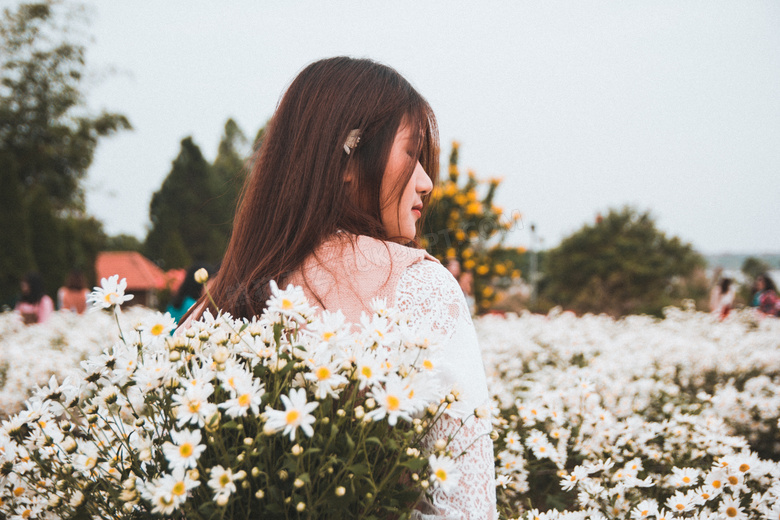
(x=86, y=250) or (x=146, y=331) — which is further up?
(x=86, y=250)

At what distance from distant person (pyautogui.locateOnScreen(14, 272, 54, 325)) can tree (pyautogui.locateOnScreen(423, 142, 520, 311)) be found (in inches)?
212

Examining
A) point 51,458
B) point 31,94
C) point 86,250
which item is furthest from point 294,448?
point 31,94

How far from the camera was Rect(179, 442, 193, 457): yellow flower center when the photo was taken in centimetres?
83

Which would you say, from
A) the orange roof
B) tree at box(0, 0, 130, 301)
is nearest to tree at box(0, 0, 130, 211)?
tree at box(0, 0, 130, 301)

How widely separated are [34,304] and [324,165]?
7946mm

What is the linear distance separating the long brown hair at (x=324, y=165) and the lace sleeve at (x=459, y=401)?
298 mm

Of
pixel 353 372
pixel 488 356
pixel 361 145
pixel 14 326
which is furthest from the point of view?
pixel 14 326

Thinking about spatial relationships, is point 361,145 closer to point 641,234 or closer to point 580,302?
point 580,302

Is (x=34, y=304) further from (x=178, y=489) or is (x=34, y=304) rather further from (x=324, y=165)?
(x=178, y=489)

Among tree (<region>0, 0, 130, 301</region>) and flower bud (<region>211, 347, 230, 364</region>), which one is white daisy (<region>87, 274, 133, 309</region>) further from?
tree (<region>0, 0, 130, 301</region>)

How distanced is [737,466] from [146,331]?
1.73 metres

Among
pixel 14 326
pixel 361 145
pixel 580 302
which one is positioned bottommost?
pixel 580 302

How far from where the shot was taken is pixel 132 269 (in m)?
32.5

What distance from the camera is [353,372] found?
0.91 m
